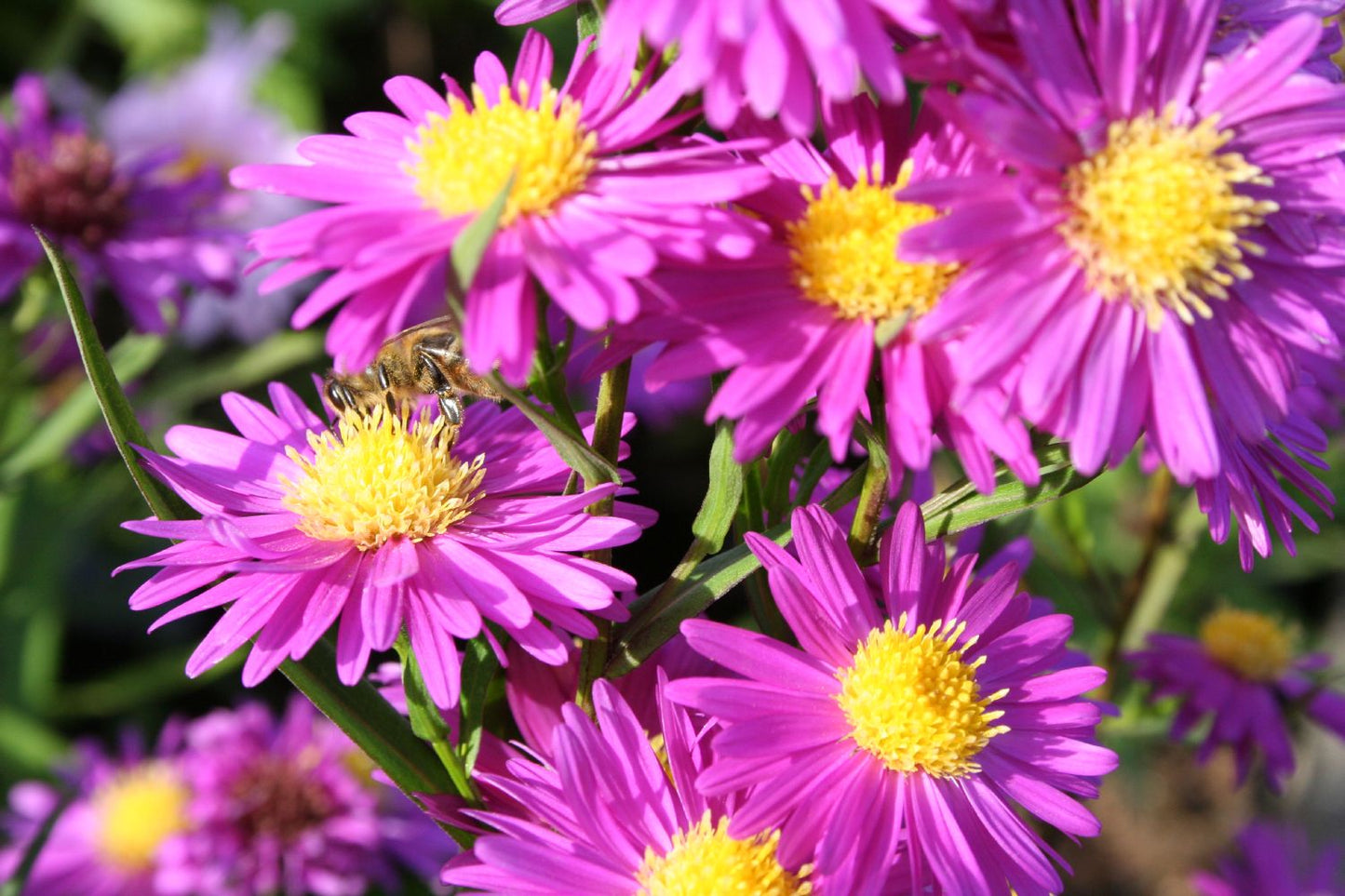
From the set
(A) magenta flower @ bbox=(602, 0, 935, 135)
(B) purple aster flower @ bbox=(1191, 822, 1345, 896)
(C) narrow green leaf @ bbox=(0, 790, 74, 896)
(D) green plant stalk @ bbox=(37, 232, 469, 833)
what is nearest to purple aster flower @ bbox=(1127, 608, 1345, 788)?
(B) purple aster flower @ bbox=(1191, 822, 1345, 896)

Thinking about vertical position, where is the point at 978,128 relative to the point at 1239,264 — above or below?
above

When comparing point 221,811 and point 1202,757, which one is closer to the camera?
point 1202,757

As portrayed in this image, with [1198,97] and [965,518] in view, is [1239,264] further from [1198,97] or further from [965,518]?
[965,518]

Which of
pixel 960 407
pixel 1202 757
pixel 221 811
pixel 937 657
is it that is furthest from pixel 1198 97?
pixel 221 811

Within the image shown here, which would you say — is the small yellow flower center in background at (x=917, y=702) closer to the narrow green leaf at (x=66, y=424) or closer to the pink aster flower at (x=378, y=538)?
the pink aster flower at (x=378, y=538)

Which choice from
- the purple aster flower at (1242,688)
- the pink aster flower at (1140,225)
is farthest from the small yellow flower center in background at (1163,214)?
the purple aster flower at (1242,688)
